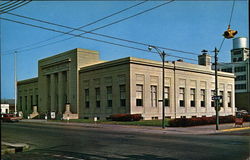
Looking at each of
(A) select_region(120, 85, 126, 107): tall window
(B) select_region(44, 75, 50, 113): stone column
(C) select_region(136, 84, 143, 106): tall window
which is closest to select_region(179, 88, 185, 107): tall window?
(C) select_region(136, 84, 143, 106): tall window

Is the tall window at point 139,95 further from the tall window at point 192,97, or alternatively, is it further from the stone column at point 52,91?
the stone column at point 52,91

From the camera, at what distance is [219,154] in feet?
41.5

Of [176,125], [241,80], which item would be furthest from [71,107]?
[241,80]

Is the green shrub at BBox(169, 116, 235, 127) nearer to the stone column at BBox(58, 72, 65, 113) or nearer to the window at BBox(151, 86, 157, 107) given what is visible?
the window at BBox(151, 86, 157, 107)

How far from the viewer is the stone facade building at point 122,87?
46.5m

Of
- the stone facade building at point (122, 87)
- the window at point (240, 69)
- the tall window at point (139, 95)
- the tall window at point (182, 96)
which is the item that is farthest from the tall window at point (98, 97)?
the window at point (240, 69)

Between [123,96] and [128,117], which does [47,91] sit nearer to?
[123,96]

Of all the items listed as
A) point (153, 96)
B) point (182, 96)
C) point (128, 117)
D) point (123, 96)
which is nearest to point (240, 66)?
point (182, 96)

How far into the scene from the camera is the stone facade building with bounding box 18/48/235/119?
152ft

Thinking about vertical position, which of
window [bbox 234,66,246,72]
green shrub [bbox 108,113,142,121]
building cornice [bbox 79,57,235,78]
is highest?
window [bbox 234,66,246,72]

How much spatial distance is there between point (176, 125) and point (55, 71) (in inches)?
1376

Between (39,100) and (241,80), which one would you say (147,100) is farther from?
(241,80)

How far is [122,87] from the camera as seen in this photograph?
46656mm

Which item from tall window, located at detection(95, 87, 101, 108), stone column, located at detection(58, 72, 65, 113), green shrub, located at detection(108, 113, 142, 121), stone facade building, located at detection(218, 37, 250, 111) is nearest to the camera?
green shrub, located at detection(108, 113, 142, 121)
